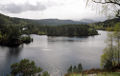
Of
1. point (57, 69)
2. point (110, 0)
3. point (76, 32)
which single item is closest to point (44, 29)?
point (76, 32)

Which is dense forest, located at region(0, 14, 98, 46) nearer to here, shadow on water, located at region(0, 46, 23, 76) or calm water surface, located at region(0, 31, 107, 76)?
calm water surface, located at region(0, 31, 107, 76)

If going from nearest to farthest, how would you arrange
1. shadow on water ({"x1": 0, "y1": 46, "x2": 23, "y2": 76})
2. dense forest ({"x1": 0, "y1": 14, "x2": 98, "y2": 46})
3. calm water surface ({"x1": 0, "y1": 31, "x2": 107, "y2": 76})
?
shadow on water ({"x1": 0, "y1": 46, "x2": 23, "y2": 76})
calm water surface ({"x1": 0, "y1": 31, "x2": 107, "y2": 76})
dense forest ({"x1": 0, "y1": 14, "x2": 98, "y2": 46})

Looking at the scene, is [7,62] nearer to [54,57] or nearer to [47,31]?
[54,57]

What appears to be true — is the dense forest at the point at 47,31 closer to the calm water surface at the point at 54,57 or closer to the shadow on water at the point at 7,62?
the calm water surface at the point at 54,57

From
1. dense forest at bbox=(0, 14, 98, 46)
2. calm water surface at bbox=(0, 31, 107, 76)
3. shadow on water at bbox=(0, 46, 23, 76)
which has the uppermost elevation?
dense forest at bbox=(0, 14, 98, 46)

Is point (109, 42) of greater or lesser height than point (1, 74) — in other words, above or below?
above

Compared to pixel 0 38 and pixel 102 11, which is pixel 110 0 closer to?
pixel 102 11

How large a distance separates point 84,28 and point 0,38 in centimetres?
9038

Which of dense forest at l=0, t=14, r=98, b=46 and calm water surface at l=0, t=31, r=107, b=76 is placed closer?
calm water surface at l=0, t=31, r=107, b=76

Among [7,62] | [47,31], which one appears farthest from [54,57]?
[47,31]

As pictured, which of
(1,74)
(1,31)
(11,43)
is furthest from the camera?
(1,31)

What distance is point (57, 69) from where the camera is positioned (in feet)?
86.8

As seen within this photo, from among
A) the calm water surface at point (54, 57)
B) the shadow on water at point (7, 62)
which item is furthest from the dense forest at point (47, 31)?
the shadow on water at point (7, 62)

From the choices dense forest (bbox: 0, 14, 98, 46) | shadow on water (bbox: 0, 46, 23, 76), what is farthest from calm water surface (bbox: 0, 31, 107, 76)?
dense forest (bbox: 0, 14, 98, 46)
